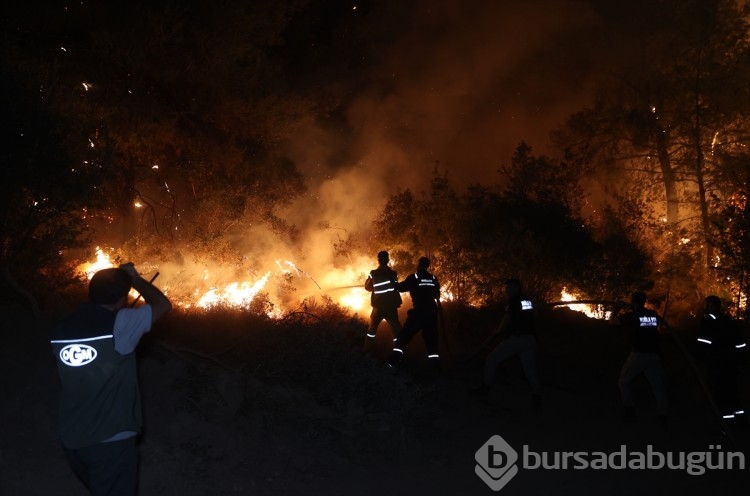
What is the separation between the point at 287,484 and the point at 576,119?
691 inches

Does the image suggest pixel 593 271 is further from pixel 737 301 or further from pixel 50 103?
pixel 50 103

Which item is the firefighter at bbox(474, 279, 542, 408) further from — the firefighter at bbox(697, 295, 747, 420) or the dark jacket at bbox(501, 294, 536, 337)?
the firefighter at bbox(697, 295, 747, 420)

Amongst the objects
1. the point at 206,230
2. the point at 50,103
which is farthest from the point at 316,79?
the point at 50,103

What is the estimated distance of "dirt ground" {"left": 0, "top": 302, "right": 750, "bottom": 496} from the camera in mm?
5906

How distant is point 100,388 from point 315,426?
12.4 ft

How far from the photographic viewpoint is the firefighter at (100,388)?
3.76 m

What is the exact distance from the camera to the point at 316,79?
69.2 feet

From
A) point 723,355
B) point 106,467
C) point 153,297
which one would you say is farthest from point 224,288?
point 106,467

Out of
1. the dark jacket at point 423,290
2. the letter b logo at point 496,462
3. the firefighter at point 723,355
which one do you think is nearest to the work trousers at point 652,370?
the firefighter at point 723,355

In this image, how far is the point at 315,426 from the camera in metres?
7.27

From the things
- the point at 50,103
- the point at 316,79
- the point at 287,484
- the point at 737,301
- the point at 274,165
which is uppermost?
the point at 316,79

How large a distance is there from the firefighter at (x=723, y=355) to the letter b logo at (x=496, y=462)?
323 cm

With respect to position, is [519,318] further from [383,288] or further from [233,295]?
[233,295]

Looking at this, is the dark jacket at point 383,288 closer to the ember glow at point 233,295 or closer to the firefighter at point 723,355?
the ember glow at point 233,295
